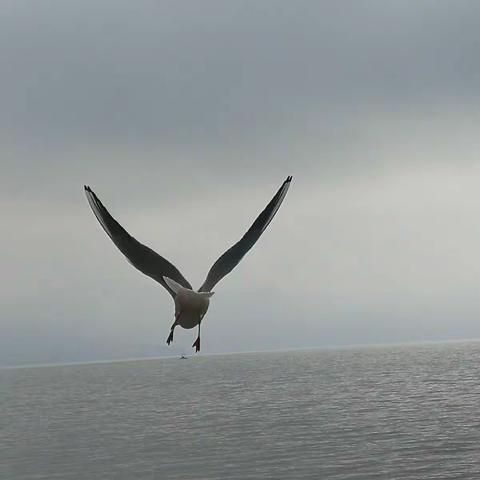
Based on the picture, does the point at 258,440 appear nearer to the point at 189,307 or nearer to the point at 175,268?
the point at 175,268

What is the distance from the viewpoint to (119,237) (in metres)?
12.4

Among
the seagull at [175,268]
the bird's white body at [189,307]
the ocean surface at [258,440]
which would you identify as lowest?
the bird's white body at [189,307]

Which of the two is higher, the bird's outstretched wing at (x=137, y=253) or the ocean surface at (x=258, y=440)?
the ocean surface at (x=258, y=440)

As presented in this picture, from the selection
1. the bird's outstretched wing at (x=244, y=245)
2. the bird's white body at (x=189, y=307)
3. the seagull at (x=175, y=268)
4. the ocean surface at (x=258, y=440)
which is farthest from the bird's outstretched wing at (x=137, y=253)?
the ocean surface at (x=258, y=440)

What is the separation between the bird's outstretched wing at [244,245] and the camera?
13.0m

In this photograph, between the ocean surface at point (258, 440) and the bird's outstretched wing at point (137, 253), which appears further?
the ocean surface at point (258, 440)

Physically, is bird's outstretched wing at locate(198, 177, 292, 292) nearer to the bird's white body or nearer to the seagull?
the seagull

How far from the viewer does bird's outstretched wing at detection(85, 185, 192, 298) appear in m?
12.1

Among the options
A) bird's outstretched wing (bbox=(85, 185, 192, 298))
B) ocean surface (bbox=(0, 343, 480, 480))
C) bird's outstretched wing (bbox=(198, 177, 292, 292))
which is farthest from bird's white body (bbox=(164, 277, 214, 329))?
ocean surface (bbox=(0, 343, 480, 480))

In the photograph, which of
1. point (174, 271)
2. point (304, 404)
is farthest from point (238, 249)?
point (304, 404)

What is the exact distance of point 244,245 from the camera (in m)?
13.2

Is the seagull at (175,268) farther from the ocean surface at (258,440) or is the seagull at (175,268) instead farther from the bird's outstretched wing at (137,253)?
the ocean surface at (258,440)

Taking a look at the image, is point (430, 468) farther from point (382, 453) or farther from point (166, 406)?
point (166, 406)

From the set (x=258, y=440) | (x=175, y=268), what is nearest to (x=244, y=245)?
(x=175, y=268)
